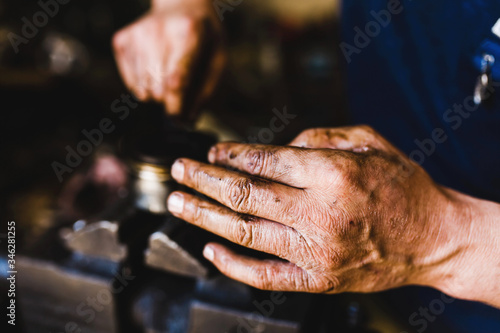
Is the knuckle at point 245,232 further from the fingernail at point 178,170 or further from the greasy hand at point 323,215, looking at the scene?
the fingernail at point 178,170

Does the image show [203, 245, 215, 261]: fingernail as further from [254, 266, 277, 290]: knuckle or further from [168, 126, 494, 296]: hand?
[254, 266, 277, 290]: knuckle

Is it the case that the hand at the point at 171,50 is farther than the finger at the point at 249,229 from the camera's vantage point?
Yes

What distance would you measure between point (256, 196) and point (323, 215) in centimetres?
17

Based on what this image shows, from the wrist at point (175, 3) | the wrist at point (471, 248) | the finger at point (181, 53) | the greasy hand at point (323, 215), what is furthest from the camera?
the wrist at point (175, 3)

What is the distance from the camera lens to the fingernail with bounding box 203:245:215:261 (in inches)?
42.1

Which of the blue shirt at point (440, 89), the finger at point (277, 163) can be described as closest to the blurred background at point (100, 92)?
the blue shirt at point (440, 89)

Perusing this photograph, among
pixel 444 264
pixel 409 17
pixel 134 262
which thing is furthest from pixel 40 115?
pixel 444 264

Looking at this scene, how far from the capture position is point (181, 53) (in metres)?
1.59

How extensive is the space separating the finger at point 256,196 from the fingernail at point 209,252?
15cm

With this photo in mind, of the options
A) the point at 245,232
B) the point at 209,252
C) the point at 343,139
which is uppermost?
the point at 343,139

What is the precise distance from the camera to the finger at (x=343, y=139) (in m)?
1.10

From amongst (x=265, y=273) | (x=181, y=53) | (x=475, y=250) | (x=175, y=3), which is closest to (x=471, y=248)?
(x=475, y=250)

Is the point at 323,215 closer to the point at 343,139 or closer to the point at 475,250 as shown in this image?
the point at 343,139

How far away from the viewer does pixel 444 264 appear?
1071mm
